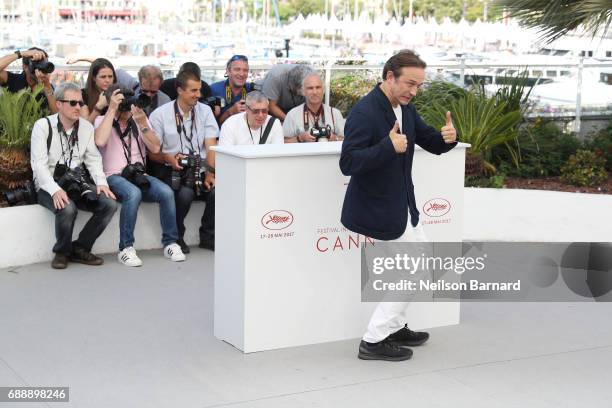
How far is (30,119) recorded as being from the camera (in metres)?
9.41

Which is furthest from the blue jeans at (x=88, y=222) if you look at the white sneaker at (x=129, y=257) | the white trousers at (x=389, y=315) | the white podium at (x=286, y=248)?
the white trousers at (x=389, y=315)

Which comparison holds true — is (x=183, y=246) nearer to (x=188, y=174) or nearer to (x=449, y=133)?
(x=188, y=174)

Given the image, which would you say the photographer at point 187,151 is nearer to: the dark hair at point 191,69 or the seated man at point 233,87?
the dark hair at point 191,69

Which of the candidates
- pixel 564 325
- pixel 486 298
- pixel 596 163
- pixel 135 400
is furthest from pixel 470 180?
A: pixel 135 400

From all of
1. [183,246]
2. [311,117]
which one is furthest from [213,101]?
[183,246]

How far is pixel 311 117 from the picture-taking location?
10.2 metres

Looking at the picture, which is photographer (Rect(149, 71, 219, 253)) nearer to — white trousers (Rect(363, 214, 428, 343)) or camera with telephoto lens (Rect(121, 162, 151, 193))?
camera with telephoto lens (Rect(121, 162, 151, 193))

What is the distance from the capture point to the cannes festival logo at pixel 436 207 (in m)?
6.96

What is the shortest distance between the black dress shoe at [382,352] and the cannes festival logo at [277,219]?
→ 0.89 m

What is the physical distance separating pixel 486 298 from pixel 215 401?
3.09 meters

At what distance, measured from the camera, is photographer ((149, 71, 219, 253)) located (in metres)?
9.50

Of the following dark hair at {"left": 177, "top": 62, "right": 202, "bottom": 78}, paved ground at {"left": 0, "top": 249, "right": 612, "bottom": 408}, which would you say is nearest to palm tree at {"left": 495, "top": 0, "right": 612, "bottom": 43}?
dark hair at {"left": 177, "top": 62, "right": 202, "bottom": 78}

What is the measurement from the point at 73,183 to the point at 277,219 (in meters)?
2.96

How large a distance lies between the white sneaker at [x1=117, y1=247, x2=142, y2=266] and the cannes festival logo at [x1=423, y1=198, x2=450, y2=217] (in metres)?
3.04
